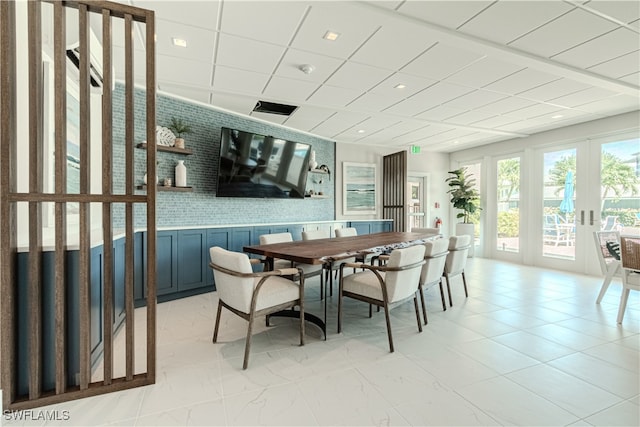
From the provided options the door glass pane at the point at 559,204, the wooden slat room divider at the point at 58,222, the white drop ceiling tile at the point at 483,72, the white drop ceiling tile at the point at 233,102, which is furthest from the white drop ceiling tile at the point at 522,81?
the wooden slat room divider at the point at 58,222

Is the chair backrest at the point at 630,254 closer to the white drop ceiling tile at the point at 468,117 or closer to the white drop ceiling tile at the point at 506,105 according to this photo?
the white drop ceiling tile at the point at 506,105

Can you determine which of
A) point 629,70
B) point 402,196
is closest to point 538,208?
point 402,196

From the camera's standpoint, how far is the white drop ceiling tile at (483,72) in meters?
3.16

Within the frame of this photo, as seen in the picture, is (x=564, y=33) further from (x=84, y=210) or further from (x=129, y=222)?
(x=84, y=210)

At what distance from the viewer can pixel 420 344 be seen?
2.62 m

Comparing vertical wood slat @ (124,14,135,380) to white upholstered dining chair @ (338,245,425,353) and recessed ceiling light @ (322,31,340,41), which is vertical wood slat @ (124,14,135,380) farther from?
white upholstered dining chair @ (338,245,425,353)

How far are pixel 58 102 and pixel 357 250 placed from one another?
2.50 m

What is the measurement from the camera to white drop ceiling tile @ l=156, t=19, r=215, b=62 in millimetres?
2539

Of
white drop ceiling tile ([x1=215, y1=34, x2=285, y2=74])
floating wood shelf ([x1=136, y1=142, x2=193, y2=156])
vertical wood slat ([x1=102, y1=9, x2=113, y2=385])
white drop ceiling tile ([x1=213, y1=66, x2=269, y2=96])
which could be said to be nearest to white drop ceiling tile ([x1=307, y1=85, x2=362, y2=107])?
white drop ceiling tile ([x1=213, y1=66, x2=269, y2=96])

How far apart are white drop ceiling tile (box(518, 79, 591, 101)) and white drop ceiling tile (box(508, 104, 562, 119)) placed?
1.24ft

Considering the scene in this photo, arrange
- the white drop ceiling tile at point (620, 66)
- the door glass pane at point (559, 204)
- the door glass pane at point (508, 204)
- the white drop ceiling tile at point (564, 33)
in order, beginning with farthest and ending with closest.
→ the door glass pane at point (508, 204), the door glass pane at point (559, 204), the white drop ceiling tile at point (620, 66), the white drop ceiling tile at point (564, 33)

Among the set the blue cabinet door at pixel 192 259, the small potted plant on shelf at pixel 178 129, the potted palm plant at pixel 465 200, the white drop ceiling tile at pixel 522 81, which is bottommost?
the blue cabinet door at pixel 192 259

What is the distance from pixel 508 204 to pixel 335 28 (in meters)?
6.04

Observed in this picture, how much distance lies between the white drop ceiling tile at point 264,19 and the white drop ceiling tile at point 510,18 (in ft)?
4.67
